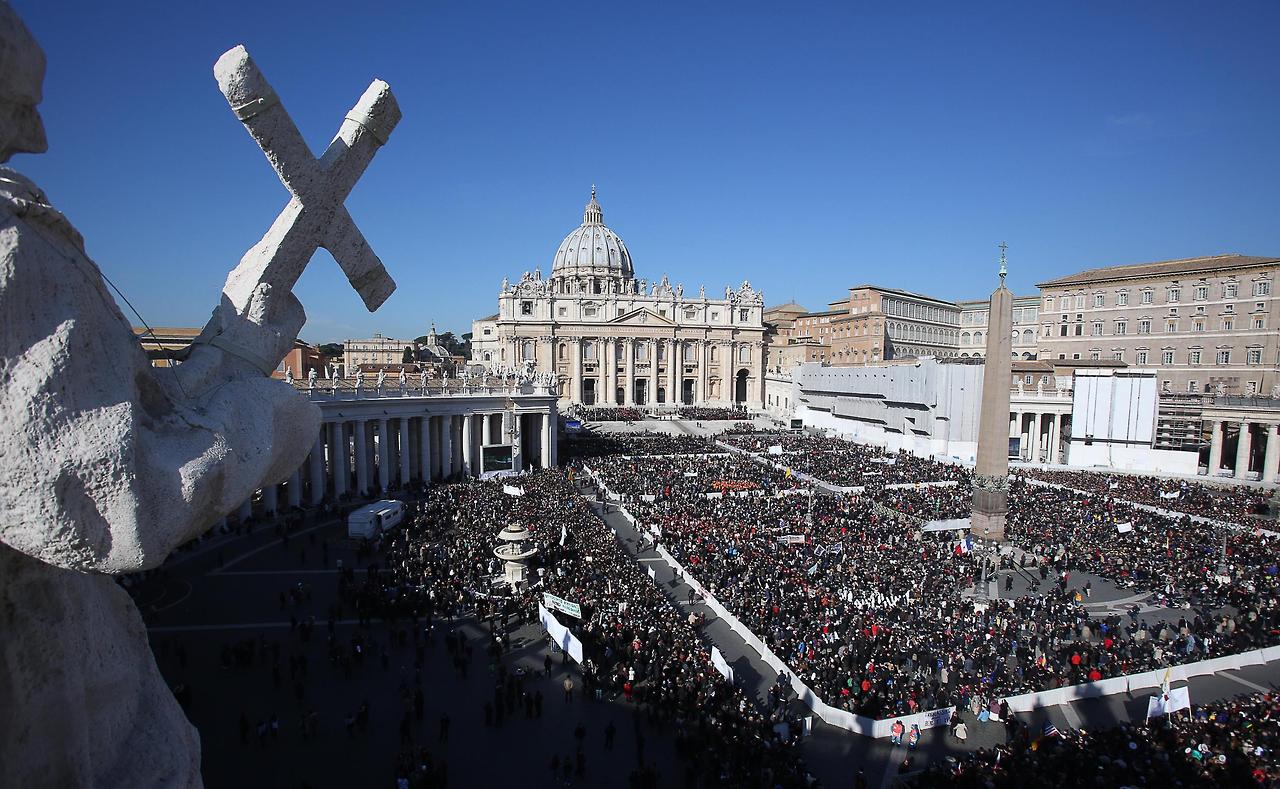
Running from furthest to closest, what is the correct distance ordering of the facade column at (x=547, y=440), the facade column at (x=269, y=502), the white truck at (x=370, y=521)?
1. the facade column at (x=547, y=440)
2. the facade column at (x=269, y=502)
3. the white truck at (x=370, y=521)

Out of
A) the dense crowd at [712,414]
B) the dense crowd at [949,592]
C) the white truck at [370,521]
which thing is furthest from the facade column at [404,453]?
the dense crowd at [712,414]

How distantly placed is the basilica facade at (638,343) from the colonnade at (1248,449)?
52523 millimetres

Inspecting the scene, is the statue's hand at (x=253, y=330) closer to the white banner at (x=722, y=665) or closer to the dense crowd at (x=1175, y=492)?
the white banner at (x=722, y=665)

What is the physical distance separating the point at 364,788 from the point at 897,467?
119ft

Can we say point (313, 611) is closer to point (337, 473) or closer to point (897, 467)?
point (337, 473)

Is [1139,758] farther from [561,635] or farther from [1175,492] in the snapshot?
[1175,492]

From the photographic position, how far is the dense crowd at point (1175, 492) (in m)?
29.0

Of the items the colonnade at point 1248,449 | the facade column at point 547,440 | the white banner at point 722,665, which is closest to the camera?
the white banner at point 722,665

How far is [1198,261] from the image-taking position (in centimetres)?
5588

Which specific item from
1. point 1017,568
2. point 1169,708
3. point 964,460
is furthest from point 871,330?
point 1169,708

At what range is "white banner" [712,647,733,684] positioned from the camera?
46.5ft

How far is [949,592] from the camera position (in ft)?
63.8

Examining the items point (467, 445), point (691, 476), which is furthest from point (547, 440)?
point (691, 476)

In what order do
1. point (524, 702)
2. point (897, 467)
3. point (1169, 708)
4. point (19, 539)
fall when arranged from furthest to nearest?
1. point (897, 467)
2. point (524, 702)
3. point (1169, 708)
4. point (19, 539)
